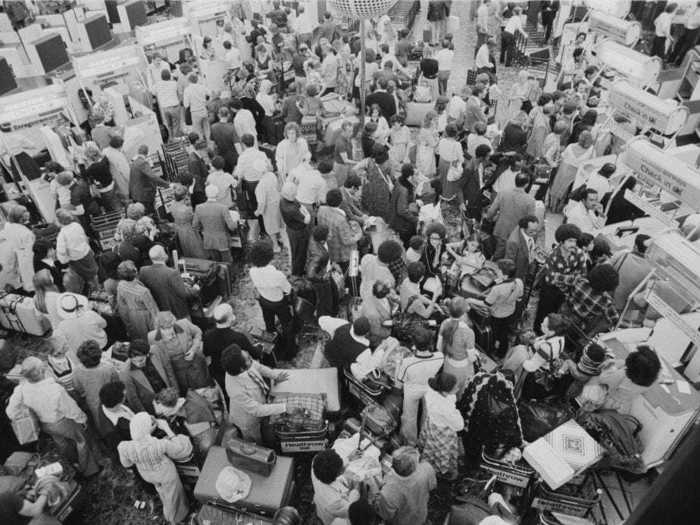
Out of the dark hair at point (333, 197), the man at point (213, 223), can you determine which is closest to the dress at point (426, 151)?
the dark hair at point (333, 197)

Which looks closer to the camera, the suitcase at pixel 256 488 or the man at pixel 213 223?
the suitcase at pixel 256 488

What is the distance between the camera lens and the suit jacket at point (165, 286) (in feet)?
17.5

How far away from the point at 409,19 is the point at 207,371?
1402cm

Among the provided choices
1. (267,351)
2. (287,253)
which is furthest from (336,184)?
(267,351)

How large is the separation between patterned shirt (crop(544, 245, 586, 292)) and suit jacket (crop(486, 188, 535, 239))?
2.65ft

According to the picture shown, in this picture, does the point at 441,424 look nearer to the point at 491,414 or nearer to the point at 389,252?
the point at 491,414

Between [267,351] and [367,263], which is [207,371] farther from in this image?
[367,263]

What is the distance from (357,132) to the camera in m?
9.23

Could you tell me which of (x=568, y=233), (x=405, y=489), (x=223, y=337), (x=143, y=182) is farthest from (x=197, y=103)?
(x=405, y=489)

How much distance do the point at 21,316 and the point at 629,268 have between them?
699 centimetres

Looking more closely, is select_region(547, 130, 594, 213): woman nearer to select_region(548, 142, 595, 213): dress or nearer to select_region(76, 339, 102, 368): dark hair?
select_region(548, 142, 595, 213): dress

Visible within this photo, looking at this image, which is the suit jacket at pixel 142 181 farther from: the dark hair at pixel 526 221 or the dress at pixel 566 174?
the dress at pixel 566 174

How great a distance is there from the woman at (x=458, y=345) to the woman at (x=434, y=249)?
4.34ft

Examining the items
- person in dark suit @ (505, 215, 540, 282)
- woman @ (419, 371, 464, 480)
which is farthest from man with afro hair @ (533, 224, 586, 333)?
woman @ (419, 371, 464, 480)
